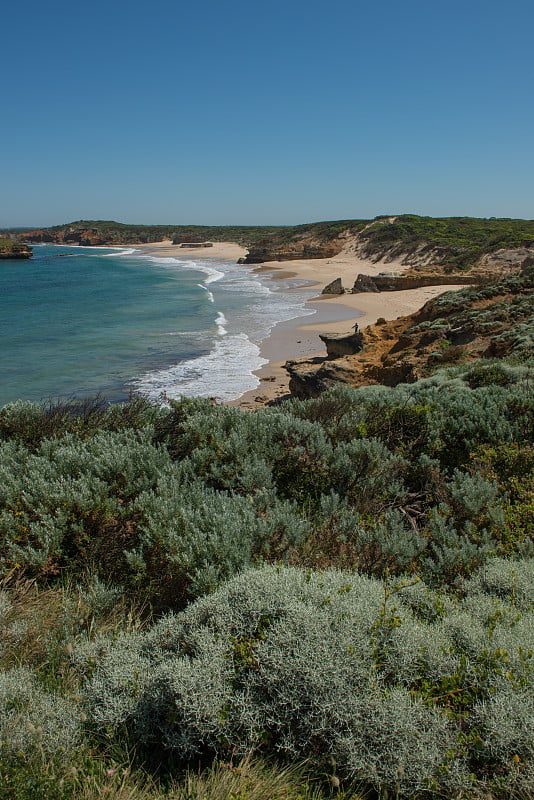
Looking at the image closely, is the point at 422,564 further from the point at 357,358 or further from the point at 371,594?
the point at 357,358

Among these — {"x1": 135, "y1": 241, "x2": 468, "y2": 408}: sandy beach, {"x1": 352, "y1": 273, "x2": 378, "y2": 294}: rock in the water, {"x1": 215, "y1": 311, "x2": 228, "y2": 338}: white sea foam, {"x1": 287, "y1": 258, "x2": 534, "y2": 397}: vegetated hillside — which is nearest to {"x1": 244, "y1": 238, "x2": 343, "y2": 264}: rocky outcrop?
{"x1": 135, "y1": 241, "x2": 468, "y2": 408}: sandy beach

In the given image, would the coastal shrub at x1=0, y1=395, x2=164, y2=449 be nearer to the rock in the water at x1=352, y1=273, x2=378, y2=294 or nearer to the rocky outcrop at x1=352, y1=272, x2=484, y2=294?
the rocky outcrop at x1=352, y1=272, x2=484, y2=294

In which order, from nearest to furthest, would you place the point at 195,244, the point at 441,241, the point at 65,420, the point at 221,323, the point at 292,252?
1. the point at 65,420
2. the point at 221,323
3. the point at 441,241
4. the point at 292,252
5. the point at 195,244

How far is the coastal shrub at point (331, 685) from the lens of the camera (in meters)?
1.75

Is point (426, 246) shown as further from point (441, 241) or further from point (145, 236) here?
point (145, 236)

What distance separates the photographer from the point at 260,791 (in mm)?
1700

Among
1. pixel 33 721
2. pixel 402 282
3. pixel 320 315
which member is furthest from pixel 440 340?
pixel 402 282

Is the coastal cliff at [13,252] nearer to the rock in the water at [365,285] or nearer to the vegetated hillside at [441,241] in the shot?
the vegetated hillside at [441,241]

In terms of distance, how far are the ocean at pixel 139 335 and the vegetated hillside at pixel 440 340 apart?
11.4 ft

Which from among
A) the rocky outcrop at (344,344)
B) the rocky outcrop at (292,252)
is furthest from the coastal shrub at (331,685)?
the rocky outcrop at (292,252)

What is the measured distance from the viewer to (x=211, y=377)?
16.1 meters

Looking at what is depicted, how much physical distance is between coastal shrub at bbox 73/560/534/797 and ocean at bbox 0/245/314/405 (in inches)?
167

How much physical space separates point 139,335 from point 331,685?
22.3 m

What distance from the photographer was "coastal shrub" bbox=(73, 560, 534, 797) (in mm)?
1748
